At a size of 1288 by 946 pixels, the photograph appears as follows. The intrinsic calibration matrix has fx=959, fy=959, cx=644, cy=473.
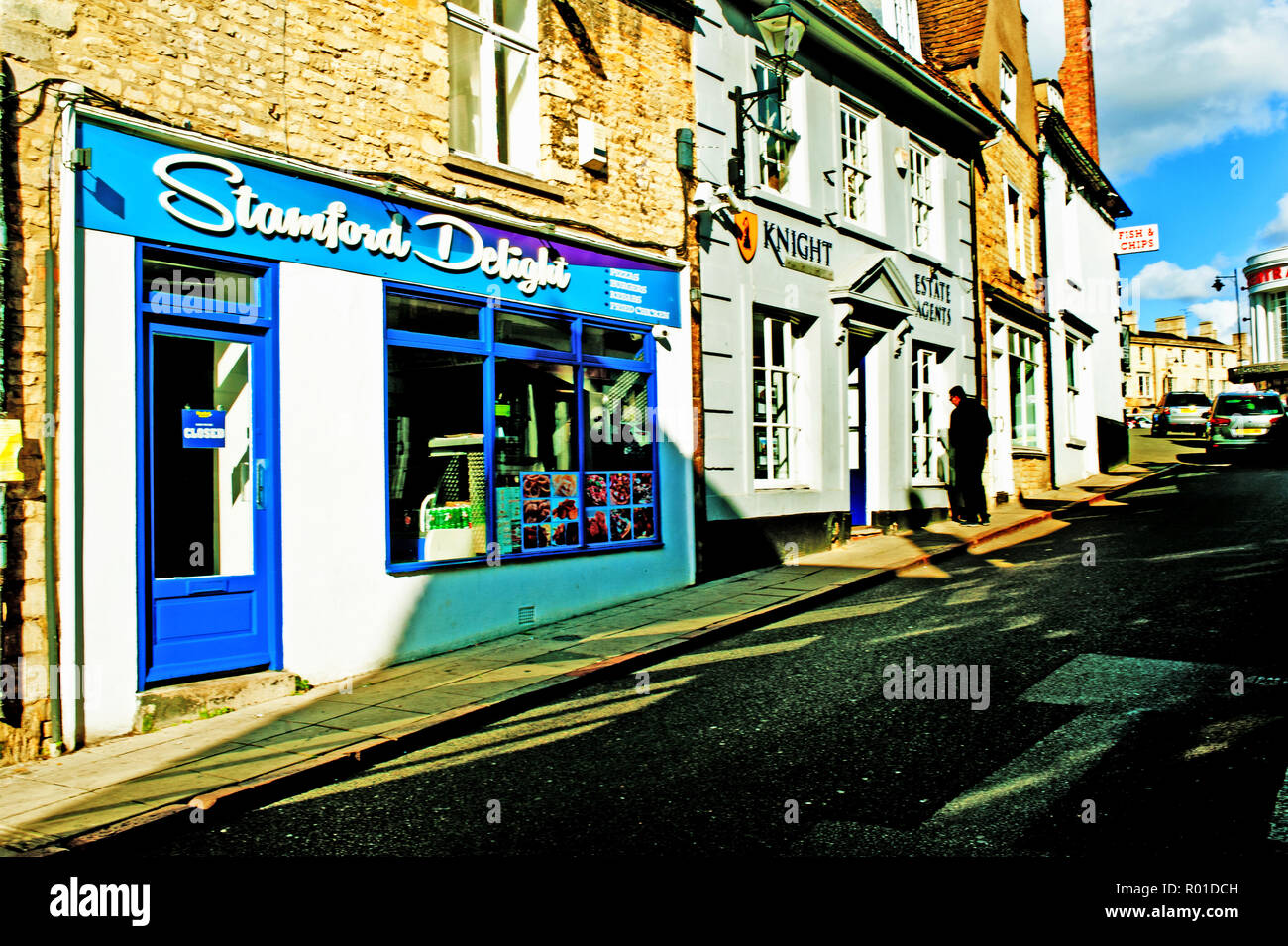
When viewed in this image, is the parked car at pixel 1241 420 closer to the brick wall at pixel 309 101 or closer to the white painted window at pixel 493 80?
the brick wall at pixel 309 101

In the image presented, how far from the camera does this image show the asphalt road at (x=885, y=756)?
3.84 meters

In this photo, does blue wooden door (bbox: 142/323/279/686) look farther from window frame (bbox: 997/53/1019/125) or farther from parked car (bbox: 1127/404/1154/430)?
parked car (bbox: 1127/404/1154/430)

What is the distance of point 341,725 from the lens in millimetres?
5965

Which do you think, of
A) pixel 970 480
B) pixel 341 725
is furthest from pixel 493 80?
pixel 970 480

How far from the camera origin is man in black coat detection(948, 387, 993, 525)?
566 inches

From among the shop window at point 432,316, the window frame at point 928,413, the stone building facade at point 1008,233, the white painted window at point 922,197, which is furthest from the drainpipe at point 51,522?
the stone building facade at point 1008,233

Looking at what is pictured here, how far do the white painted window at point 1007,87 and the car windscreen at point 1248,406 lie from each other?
11.8 m

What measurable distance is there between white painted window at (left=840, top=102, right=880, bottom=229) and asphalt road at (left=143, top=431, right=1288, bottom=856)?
7935mm

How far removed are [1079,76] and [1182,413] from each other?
1575 centimetres

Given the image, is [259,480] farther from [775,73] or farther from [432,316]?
[775,73]

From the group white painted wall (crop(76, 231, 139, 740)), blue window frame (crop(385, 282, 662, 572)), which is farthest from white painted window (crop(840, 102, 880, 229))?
white painted wall (crop(76, 231, 139, 740))

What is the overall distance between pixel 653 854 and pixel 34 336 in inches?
191

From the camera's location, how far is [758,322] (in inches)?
478
